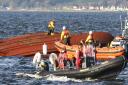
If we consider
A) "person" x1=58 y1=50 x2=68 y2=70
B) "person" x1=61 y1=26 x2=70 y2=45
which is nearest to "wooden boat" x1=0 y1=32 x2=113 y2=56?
"person" x1=61 y1=26 x2=70 y2=45

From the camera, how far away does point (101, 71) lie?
39594 millimetres

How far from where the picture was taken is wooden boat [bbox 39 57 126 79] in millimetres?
39188

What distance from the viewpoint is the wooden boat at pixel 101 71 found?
39188 mm

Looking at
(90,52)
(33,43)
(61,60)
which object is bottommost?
(33,43)

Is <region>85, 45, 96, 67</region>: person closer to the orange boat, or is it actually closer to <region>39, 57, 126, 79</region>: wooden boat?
<region>39, 57, 126, 79</region>: wooden boat

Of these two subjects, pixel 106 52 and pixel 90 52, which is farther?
pixel 106 52

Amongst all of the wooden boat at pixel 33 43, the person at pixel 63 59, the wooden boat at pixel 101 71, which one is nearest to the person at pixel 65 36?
the wooden boat at pixel 33 43

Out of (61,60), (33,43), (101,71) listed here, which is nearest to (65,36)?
(33,43)

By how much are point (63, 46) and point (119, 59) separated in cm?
1201

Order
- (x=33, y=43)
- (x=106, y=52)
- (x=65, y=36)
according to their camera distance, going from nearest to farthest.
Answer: (x=106, y=52) < (x=65, y=36) < (x=33, y=43)

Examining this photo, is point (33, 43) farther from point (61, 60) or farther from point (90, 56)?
point (90, 56)

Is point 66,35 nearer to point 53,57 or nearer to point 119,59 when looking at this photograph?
point 53,57

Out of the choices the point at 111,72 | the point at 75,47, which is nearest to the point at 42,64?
the point at 111,72

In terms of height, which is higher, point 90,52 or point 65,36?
point 90,52
